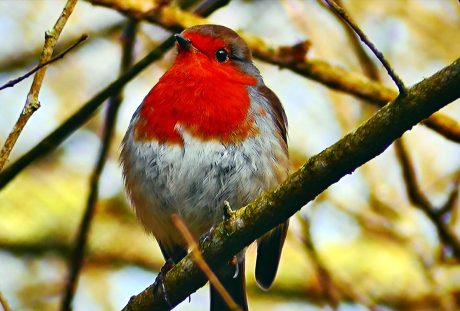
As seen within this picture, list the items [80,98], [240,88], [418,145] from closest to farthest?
[240,88]
[80,98]
[418,145]

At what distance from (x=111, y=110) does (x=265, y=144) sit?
1130 millimetres

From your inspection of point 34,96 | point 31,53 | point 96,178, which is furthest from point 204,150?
point 31,53

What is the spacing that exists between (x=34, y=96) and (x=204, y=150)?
160cm

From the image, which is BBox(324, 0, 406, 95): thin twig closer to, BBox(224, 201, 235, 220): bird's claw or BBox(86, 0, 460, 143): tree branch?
BBox(224, 201, 235, 220): bird's claw

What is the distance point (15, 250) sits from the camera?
7.01 meters

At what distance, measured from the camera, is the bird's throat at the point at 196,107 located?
4930 millimetres

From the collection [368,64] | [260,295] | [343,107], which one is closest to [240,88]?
[368,64]

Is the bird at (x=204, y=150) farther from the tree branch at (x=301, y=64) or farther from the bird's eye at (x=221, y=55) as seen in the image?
the tree branch at (x=301, y=64)

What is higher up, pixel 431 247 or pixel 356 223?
pixel 356 223

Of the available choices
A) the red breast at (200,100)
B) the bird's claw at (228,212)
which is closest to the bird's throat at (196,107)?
the red breast at (200,100)

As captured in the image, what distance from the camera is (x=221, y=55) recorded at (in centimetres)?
564

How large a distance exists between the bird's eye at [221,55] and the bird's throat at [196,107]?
154 mm

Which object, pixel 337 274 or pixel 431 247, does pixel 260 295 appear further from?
pixel 431 247

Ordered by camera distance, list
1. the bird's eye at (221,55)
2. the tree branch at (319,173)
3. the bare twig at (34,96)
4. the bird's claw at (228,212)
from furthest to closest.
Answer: the bird's eye at (221,55) → the bird's claw at (228,212) → the bare twig at (34,96) → the tree branch at (319,173)
